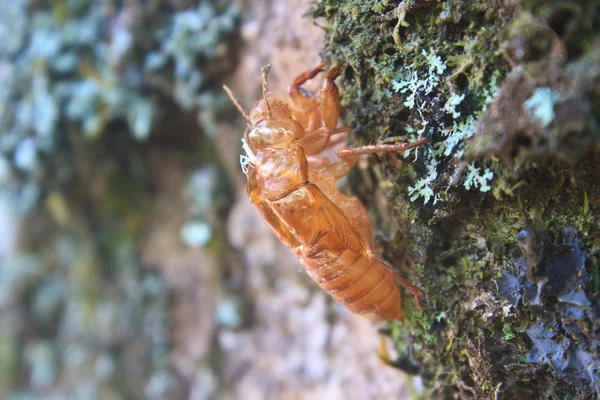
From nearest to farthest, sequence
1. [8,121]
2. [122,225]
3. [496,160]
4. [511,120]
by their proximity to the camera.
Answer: [511,120], [496,160], [8,121], [122,225]

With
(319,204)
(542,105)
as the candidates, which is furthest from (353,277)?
(542,105)

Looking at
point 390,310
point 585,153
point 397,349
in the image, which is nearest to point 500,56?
point 585,153

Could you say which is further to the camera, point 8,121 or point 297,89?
point 8,121

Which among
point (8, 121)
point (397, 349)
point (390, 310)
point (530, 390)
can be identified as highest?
point (8, 121)

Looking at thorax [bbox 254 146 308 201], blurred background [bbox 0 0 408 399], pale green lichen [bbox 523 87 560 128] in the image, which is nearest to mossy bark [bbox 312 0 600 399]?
pale green lichen [bbox 523 87 560 128]

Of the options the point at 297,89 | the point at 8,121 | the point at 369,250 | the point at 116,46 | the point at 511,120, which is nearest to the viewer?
the point at 511,120

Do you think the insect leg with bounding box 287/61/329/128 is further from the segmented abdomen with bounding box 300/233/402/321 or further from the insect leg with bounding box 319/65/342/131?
the segmented abdomen with bounding box 300/233/402/321

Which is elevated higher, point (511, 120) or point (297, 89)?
point (297, 89)

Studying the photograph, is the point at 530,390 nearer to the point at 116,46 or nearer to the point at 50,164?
the point at 116,46

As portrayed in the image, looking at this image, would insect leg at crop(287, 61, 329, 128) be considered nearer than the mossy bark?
No
